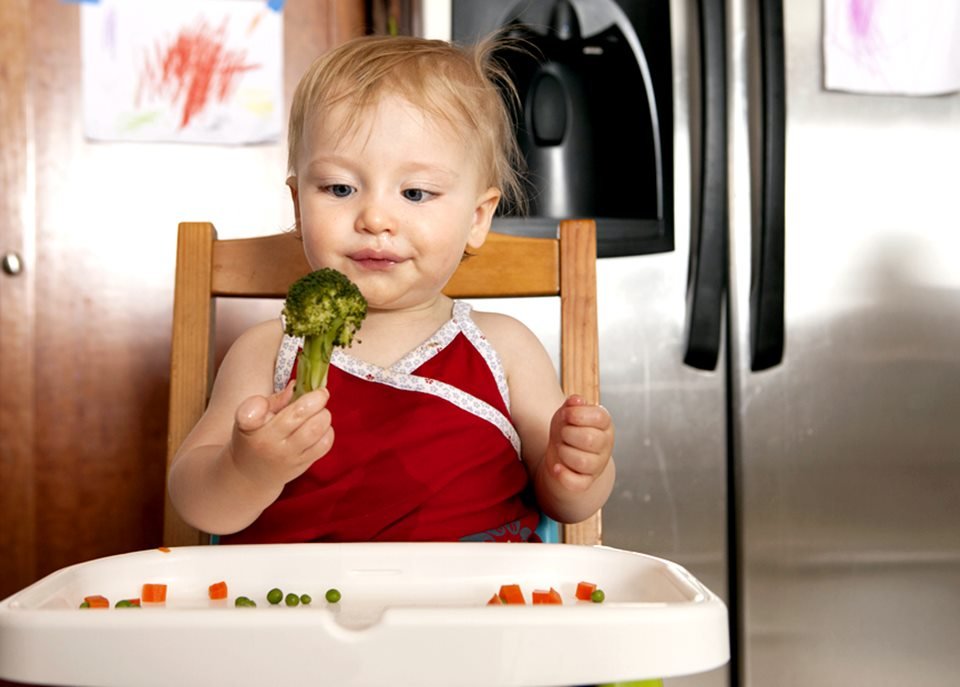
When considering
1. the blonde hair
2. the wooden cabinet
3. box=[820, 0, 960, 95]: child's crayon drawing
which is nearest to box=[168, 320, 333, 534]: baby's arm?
the blonde hair

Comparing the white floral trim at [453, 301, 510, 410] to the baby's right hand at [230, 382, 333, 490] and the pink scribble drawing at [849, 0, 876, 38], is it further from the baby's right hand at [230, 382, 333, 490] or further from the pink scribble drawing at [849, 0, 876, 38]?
the pink scribble drawing at [849, 0, 876, 38]

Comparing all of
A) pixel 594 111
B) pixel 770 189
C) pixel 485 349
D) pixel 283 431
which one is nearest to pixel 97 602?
pixel 283 431

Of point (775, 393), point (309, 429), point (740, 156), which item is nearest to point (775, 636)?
point (775, 393)

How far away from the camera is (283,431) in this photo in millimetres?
698

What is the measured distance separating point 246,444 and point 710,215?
1.17 meters

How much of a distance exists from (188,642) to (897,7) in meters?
1.73

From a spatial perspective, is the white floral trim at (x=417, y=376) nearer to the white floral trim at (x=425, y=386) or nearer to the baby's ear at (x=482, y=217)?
the white floral trim at (x=425, y=386)

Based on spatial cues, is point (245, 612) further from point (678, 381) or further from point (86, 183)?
point (86, 183)

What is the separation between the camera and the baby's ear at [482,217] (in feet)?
3.54

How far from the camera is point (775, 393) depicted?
1.75 metres

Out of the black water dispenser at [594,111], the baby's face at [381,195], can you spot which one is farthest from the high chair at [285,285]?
the black water dispenser at [594,111]

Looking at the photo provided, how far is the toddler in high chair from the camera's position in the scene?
3.05ft

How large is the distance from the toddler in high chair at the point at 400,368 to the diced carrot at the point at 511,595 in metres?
0.18

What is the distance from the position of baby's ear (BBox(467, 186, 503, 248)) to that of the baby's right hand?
411 mm
